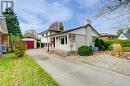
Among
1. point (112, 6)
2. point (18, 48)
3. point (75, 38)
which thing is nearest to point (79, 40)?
point (75, 38)

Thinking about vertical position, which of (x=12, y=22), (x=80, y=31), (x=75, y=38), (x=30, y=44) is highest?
(x=12, y=22)

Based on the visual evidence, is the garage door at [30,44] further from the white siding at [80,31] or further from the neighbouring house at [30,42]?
the white siding at [80,31]

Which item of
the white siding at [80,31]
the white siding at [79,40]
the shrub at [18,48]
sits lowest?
the shrub at [18,48]

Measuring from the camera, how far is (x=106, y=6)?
3.56m

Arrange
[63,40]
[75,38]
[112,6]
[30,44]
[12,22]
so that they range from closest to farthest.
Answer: [112,6], [75,38], [63,40], [30,44], [12,22]

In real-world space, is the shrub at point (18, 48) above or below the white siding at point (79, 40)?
below

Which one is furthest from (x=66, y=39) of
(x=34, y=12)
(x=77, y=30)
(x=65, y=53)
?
(x=34, y=12)

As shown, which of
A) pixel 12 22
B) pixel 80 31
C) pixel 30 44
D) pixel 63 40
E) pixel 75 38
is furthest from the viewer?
pixel 12 22

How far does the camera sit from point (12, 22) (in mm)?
49250

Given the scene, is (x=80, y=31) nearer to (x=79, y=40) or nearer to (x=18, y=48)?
(x=79, y=40)

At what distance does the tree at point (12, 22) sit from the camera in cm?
4826

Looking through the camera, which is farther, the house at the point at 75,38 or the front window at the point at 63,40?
the front window at the point at 63,40

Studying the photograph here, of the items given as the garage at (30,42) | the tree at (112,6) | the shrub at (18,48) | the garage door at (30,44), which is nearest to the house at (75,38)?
the shrub at (18,48)

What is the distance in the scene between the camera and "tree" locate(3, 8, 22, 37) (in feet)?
158
